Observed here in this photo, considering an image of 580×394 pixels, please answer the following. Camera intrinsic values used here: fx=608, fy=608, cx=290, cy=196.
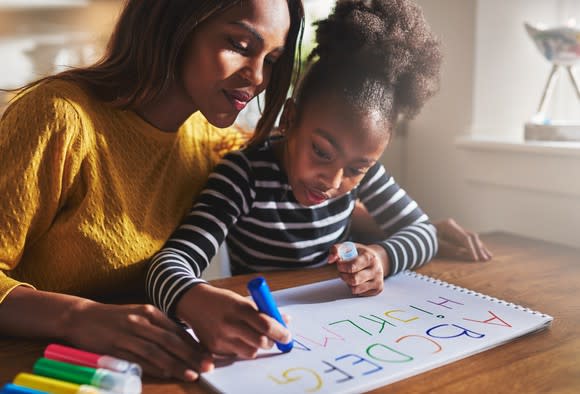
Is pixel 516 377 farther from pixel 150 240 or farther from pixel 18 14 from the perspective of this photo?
pixel 18 14

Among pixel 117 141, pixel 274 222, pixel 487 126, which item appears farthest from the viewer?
pixel 487 126

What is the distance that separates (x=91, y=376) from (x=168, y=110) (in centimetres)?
43

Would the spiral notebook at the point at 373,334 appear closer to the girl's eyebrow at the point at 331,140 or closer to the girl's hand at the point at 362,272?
the girl's hand at the point at 362,272

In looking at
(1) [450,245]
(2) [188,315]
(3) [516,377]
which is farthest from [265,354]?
(1) [450,245]

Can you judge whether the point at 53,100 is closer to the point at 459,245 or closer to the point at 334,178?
the point at 334,178

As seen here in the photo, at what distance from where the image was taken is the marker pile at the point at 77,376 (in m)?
0.45

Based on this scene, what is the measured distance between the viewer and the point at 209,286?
607 mm

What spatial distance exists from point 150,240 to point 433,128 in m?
0.78

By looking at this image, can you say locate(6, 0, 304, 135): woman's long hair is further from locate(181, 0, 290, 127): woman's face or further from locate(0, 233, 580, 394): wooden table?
locate(0, 233, 580, 394): wooden table

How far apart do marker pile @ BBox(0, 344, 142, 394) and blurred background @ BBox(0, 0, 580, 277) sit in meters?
0.74

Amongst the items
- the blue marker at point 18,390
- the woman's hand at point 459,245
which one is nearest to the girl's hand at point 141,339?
the blue marker at point 18,390

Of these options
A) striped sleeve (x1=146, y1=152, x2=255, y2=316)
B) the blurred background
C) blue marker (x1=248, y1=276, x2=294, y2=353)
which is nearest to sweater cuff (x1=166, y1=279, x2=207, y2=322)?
striped sleeve (x1=146, y1=152, x2=255, y2=316)

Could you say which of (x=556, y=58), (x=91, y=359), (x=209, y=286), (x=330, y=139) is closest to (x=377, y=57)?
(x=330, y=139)

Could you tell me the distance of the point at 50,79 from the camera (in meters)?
0.74
